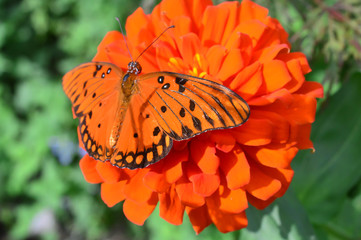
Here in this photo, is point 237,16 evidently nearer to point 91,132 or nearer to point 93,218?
point 91,132

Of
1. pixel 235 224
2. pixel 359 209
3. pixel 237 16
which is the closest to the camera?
pixel 235 224

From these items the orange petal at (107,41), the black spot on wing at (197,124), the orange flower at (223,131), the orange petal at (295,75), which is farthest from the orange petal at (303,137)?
the orange petal at (107,41)

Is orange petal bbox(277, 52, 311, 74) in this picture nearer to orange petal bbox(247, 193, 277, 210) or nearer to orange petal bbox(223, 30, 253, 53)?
orange petal bbox(223, 30, 253, 53)

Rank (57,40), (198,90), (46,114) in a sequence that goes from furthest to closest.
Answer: (57,40), (46,114), (198,90)

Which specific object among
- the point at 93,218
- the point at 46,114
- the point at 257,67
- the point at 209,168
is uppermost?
the point at 257,67

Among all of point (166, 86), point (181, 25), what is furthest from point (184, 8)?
point (166, 86)

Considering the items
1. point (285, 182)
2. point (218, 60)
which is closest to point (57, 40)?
point (218, 60)
